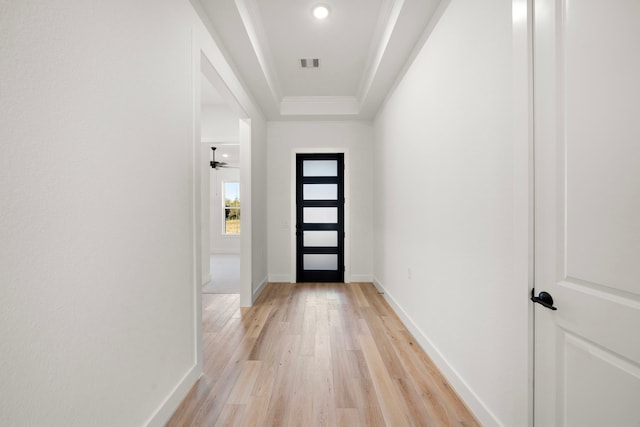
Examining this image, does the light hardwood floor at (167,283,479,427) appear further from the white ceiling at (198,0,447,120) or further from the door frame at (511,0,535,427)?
the white ceiling at (198,0,447,120)

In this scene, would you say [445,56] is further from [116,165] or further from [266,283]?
[266,283]

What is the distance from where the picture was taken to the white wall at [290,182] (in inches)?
195

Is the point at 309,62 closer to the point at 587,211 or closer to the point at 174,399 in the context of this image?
the point at 587,211

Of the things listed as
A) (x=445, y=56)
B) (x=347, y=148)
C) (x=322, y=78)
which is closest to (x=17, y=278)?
(x=445, y=56)

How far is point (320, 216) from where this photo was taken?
503 cm

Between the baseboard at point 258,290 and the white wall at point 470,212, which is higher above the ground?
the white wall at point 470,212

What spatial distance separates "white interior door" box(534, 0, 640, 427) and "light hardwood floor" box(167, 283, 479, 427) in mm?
783

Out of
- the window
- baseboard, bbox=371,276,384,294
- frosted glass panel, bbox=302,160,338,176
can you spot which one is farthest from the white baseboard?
baseboard, bbox=371,276,384,294

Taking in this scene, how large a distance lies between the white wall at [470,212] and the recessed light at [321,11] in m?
0.93

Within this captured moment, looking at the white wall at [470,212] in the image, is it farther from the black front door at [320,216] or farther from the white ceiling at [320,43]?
the black front door at [320,216]

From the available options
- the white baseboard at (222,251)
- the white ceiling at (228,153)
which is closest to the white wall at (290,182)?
the white ceiling at (228,153)

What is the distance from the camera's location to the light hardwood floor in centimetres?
170

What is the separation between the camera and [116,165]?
1.27m

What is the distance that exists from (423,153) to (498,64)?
110 centimetres
